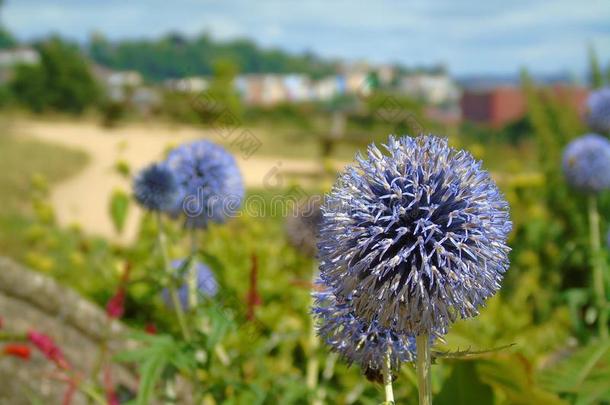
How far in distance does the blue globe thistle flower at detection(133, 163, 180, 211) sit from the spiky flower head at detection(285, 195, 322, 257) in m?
0.79

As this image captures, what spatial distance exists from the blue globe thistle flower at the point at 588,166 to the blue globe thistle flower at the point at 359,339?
265cm

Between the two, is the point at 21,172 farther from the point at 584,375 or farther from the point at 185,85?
the point at 584,375

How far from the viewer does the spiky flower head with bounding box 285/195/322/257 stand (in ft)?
10.2

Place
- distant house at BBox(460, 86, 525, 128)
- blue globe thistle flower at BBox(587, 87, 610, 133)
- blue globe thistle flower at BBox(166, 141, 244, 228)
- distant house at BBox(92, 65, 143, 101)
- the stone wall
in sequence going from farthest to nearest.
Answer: distant house at BBox(460, 86, 525, 128), distant house at BBox(92, 65, 143, 101), blue globe thistle flower at BBox(587, 87, 610, 133), the stone wall, blue globe thistle flower at BBox(166, 141, 244, 228)

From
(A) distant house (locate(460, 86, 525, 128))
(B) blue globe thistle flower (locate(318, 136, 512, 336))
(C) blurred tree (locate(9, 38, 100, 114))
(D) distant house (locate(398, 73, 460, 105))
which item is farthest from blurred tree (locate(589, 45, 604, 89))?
(A) distant house (locate(460, 86, 525, 128))

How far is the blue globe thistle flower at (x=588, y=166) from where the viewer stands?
139 inches

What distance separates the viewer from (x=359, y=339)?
1318 mm

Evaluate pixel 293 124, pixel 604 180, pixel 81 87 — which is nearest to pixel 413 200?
pixel 604 180

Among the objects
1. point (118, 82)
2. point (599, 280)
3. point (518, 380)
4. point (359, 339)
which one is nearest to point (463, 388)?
point (518, 380)

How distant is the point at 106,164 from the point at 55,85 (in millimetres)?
15302

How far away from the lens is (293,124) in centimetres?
2709

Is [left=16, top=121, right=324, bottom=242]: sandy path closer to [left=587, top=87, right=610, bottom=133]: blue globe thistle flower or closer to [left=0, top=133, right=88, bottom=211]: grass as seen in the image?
[left=0, top=133, right=88, bottom=211]: grass

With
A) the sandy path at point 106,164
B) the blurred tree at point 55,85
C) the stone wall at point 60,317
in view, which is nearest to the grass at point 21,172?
the sandy path at point 106,164

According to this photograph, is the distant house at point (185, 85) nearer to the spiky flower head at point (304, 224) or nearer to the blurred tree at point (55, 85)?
the spiky flower head at point (304, 224)
